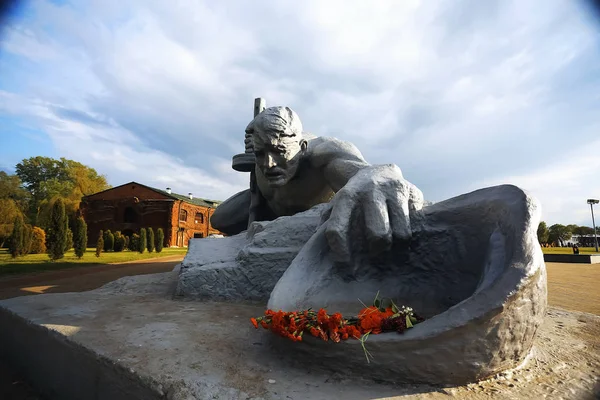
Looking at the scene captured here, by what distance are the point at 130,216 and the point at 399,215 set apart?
31.2 meters

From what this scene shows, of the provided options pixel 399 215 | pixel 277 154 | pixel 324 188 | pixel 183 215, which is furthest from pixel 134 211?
pixel 399 215

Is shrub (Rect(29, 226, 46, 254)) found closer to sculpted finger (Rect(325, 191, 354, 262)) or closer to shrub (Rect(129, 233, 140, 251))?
shrub (Rect(129, 233, 140, 251))

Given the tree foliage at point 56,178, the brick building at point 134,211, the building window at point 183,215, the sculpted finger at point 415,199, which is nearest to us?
the sculpted finger at point 415,199

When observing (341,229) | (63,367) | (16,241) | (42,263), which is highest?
(16,241)

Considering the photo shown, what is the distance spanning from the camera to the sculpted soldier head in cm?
264

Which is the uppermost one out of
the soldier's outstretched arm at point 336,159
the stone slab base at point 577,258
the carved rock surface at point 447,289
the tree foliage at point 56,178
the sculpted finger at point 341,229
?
the tree foliage at point 56,178

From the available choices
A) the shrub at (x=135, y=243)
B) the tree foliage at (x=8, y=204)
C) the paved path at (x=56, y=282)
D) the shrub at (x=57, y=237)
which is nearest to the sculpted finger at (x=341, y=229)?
the paved path at (x=56, y=282)

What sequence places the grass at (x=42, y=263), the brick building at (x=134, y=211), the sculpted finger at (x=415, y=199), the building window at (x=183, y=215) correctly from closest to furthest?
the sculpted finger at (x=415, y=199) < the grass at (x=42, y=263) < the brick building at (x=134, y=211) < the building window at (x=183, y=215)

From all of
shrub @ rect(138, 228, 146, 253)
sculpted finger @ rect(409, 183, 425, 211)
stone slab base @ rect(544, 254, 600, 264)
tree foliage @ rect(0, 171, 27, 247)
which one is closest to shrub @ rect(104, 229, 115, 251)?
shrub @ rect(138, 228, 146, 253)

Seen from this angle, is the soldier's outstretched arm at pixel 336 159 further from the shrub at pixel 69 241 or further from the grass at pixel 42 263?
the shrub at pixel 69 241

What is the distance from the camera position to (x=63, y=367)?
1577 millimetres

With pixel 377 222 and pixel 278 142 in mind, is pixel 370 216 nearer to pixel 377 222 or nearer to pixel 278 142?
pixel 377 222

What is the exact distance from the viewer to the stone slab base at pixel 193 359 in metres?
1.14

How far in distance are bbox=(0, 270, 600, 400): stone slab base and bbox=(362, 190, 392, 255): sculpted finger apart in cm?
63
